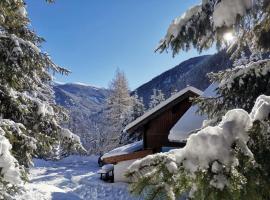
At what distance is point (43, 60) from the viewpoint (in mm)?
9633

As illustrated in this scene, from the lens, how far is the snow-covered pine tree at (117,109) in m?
47.5

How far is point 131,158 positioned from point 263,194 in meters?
24.6

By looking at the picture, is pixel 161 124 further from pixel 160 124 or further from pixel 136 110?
pixel 136 110

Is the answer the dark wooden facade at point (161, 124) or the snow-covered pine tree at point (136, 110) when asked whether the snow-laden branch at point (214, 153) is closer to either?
the dark wooden facade at point (161, 124)

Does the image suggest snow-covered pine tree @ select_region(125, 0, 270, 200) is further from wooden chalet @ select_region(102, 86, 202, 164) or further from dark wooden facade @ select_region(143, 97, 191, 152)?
dark wooden facade @ select_region(143, 97, 191, 152)

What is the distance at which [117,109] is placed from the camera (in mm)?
50500

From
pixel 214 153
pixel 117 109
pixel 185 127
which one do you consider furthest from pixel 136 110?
pixel 214 153

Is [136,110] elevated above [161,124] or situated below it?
above

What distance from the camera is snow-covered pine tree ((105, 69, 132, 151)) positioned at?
47.5 meters

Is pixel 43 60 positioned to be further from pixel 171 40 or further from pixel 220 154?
pixel 220 154

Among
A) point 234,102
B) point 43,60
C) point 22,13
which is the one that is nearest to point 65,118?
point 43,60

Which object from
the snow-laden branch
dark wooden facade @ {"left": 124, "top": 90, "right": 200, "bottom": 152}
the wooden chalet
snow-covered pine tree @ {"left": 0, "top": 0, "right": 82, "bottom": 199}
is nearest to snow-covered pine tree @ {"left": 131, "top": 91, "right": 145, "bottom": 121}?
the wooden chalet

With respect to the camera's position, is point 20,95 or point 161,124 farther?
point 161,124

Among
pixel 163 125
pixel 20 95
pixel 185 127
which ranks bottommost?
pixel 185 127
